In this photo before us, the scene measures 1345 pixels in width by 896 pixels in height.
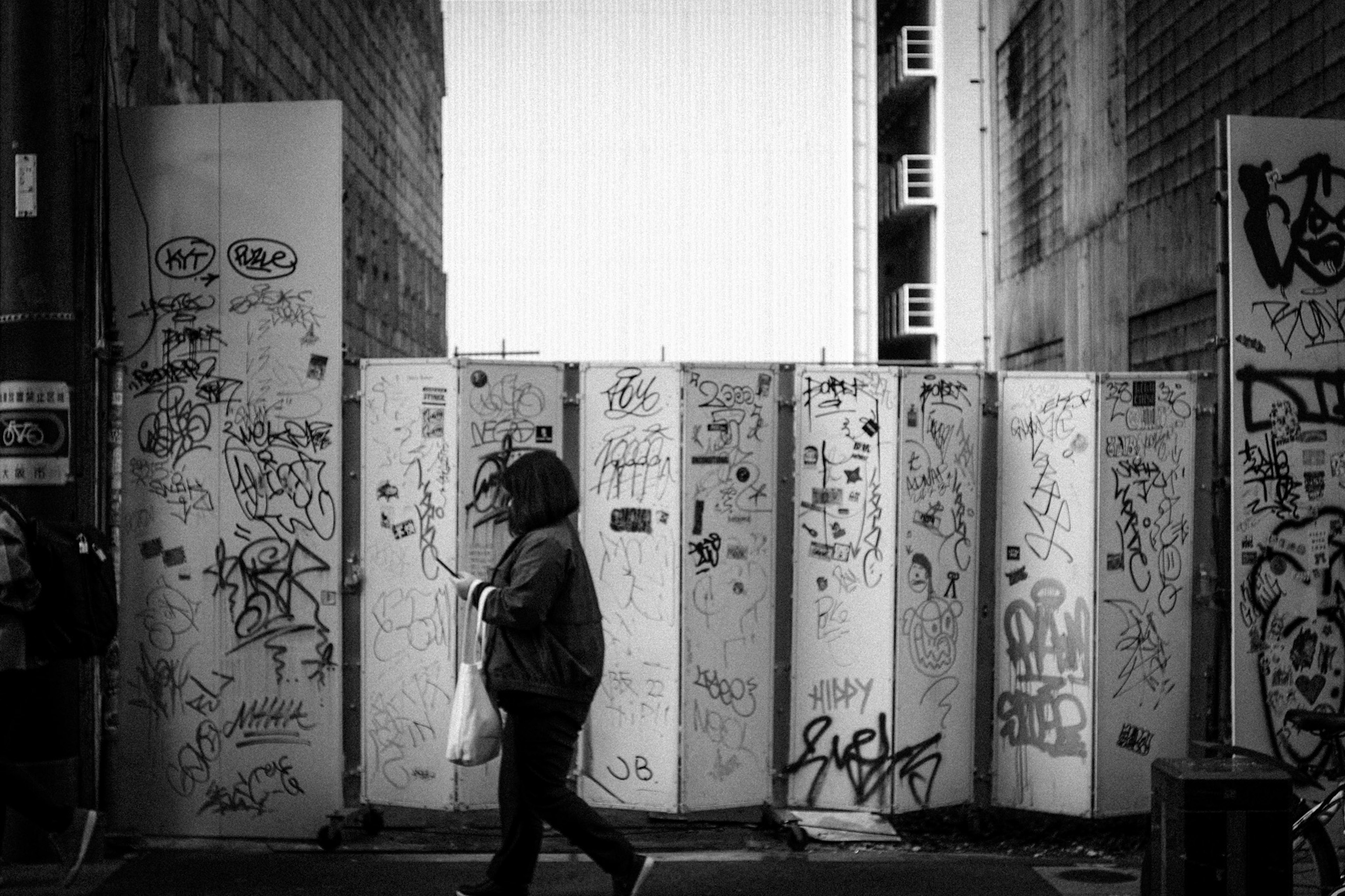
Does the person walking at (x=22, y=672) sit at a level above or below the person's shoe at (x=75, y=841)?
above

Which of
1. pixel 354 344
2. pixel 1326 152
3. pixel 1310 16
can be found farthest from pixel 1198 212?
pixel 354 344

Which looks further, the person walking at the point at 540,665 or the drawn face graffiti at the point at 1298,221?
the drawn face graffiti at the point at 1298,221

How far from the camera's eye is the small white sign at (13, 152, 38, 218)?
665cm

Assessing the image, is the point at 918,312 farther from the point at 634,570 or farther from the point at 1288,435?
the point at 634,570

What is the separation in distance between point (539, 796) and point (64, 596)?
6.76 feet

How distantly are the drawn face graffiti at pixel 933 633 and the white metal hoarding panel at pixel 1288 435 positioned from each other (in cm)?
127

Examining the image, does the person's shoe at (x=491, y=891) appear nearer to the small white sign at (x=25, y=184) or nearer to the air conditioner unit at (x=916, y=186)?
the small white sign at (x=25, y=184)

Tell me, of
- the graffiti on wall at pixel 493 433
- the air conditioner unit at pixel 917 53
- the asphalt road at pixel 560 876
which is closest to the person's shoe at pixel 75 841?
the asphalt road at pixel 560 876

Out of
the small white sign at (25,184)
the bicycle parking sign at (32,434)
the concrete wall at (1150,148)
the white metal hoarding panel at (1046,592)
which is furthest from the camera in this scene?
the concrete wall at (1150,148)

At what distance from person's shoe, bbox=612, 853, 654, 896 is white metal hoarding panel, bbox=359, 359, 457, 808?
1.50 metres

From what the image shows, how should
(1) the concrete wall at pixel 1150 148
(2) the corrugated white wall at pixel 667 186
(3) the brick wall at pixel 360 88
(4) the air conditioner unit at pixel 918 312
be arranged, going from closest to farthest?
(3) the brick wall at pixel 360 88
(1) the concrete wall at pixel 1150 148
(2) the corrugated white wall at pixel 667 186
(4) the air conditioner unit at pixel 918 312

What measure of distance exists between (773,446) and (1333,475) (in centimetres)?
257

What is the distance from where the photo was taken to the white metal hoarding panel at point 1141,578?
726 cm

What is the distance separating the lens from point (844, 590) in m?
7.31
